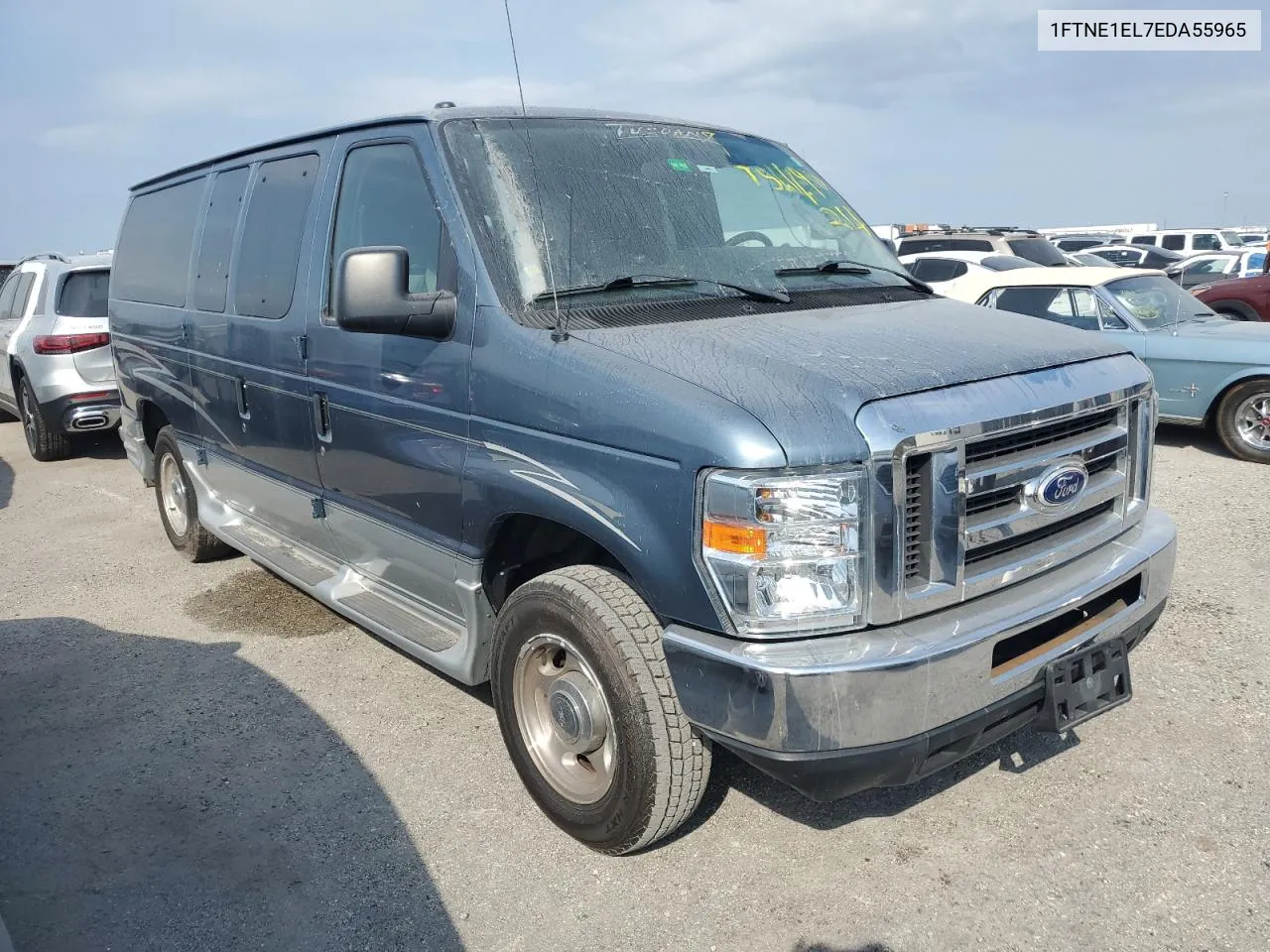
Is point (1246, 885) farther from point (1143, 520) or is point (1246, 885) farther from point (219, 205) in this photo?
point (219, 205)

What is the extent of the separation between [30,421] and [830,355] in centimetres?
962

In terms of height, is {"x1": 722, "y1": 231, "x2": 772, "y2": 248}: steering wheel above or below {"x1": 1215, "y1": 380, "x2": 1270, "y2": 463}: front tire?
above

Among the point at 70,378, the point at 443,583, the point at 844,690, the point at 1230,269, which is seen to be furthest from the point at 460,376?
the point at 1230,269

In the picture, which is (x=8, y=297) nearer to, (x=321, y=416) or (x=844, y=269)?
(x=321, y=416)

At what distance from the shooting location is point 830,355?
2.79 meters

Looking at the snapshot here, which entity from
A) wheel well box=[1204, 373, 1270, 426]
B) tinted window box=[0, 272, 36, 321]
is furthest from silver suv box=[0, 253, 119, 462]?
wheel well box=[1204, 373, 1270, 426]

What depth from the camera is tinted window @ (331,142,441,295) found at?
345 centimetres

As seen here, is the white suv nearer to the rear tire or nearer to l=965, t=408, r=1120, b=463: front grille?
the rear tire

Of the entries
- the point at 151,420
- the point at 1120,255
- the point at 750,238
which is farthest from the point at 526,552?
the point at 1120,255

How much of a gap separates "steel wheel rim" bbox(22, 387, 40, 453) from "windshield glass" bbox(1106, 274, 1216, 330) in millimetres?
10228

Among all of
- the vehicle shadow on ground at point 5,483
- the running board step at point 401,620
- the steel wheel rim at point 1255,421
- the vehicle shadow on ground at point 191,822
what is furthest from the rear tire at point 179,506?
the steel wheel rim at point 1255,421

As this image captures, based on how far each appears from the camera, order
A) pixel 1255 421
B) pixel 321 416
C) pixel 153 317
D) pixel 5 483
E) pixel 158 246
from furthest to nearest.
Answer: pixel 5 483 < pixel 1255 421 < pixel 158 246 < pixel 153 317 < pixel 321 416

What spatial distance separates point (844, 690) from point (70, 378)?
357 inches

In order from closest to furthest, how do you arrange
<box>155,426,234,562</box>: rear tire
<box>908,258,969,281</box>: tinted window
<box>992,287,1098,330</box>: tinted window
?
1. <box>155,426,234,562</box>: rear tire
2. <box>992,287,1098,330</box>: tinted window
3. <box>908,258,969,281</box>: tinted window
